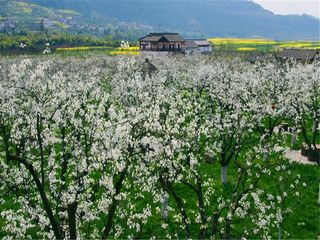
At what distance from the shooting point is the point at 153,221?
26.4 metres

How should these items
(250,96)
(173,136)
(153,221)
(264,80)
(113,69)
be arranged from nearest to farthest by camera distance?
1. (173,136)
2. (153,221)
3. (250,96)
4. (264,80)
5. (113,69)

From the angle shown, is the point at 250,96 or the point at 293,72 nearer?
the point at 250,96

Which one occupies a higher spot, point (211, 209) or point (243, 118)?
point (243, 118)

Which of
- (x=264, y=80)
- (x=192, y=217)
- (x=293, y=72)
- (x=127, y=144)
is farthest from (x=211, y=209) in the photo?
(x=293, y=72)

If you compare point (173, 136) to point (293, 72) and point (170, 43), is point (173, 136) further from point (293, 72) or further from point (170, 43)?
point (170, 43)

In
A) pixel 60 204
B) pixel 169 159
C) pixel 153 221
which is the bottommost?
pixel 153 221

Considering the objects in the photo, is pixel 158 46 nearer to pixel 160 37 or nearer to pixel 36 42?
pixel 160 37

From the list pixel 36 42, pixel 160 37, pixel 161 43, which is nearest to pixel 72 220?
pixel 36 42

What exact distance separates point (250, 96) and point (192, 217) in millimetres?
15352

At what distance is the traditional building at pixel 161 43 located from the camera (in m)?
135

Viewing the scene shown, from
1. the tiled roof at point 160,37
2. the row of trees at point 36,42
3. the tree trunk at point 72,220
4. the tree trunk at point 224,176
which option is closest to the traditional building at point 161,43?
the tiled roof at point 160,37

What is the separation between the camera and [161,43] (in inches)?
5379

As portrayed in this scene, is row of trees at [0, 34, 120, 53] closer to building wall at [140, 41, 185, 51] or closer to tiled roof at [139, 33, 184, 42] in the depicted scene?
building wall at [140, 41, 185, 51]

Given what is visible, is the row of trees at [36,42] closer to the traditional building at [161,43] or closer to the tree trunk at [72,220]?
the traditional building at [161,43]
